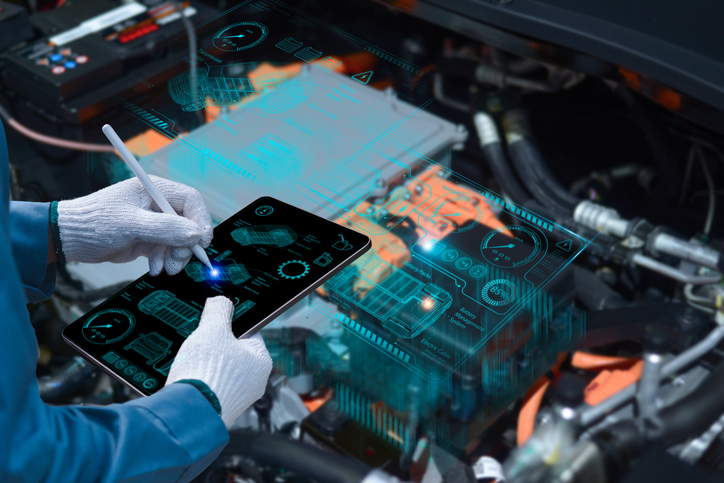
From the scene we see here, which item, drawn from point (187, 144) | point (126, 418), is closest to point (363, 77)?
point (187, 144)

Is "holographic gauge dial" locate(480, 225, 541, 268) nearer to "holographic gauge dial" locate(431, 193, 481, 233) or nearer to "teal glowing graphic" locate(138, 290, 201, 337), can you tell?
"holographic gauge dial" locate(431, 193, 481, 233)

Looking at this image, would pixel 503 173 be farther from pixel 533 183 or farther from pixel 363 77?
pixel 363 77

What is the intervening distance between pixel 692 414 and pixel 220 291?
56 centimetres

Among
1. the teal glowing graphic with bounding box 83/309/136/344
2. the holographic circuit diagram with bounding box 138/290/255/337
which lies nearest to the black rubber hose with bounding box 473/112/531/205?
the holographic circuit diagram with bounding box 138/290/255/337

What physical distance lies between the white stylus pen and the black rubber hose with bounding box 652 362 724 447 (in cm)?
57

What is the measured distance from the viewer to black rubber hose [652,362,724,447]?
2.24 feet

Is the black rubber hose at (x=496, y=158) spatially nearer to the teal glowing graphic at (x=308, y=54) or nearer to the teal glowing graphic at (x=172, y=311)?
the teal glowing graphic at (x=308, y=54)

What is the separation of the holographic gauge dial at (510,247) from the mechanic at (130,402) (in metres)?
0.34

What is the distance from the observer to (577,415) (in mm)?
706

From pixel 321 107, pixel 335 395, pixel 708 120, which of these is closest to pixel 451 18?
pixel 321 107

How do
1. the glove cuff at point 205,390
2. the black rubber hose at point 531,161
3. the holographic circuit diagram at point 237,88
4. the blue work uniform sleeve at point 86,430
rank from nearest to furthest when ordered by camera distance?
1. the blue work uniform sleeve at point 86,430
2. the glove cuff at point 205,390
3. the holographic circuit diagram at point 237,88
4. the black rubber hose at point 531,161

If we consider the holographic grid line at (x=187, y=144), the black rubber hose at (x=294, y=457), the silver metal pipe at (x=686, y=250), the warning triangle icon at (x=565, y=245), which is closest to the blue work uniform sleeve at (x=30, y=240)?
the holographic grid line at (x=187, y=144)

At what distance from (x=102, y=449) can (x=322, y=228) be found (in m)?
0.39

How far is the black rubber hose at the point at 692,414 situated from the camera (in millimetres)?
682
